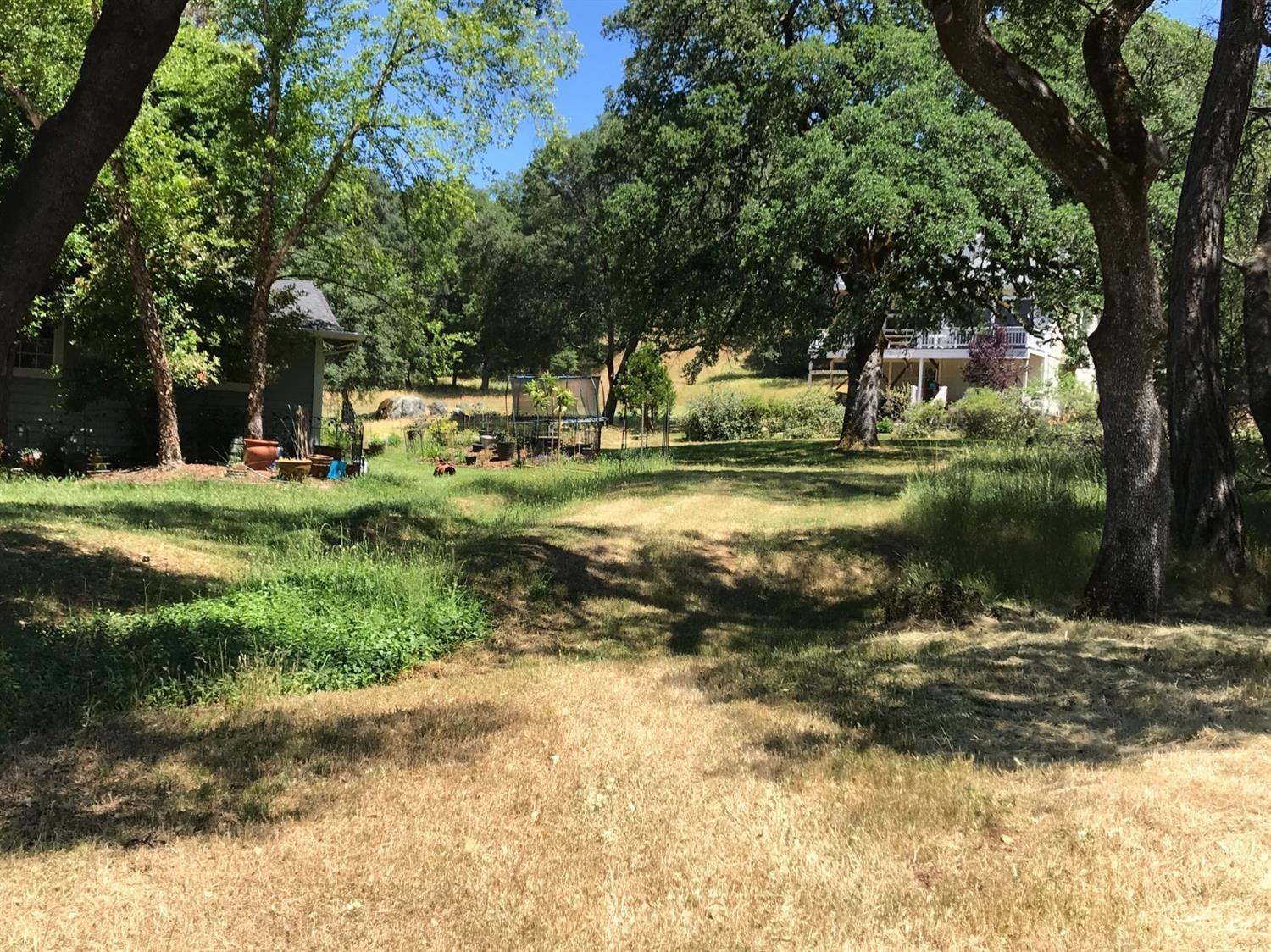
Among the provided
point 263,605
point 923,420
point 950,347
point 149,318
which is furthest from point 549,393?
point 950,347

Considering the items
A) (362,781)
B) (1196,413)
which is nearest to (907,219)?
(1196,413)

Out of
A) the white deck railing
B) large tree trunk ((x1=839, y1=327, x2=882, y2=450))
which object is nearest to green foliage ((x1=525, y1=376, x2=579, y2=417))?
large tree trunk ((x1=839, y1=327, x2=882, y2=450))

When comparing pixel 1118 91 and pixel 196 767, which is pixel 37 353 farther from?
pixel 1118 91

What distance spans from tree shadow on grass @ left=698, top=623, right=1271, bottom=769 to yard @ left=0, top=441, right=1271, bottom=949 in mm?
32

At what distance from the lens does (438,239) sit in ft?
58.5

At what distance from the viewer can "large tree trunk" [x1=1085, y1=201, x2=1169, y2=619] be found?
21.9 feet

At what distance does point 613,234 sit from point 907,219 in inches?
264

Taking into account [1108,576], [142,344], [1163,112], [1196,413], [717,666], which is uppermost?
[1163,112]

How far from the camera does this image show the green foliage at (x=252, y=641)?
190 inches

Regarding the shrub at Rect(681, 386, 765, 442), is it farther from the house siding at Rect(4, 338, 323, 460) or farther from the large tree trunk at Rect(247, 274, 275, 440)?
the large tree trunk at Rect(247, 274, 275, 440)

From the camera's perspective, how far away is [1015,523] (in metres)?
9.31

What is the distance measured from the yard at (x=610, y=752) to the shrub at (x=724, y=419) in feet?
81.3

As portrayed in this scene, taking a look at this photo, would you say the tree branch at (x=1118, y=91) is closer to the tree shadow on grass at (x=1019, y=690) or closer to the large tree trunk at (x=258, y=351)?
the tree shadow on grass at (x=1019, y=690)

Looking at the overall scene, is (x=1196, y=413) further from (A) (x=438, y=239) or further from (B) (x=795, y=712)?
(A) (x=438, y=239)
